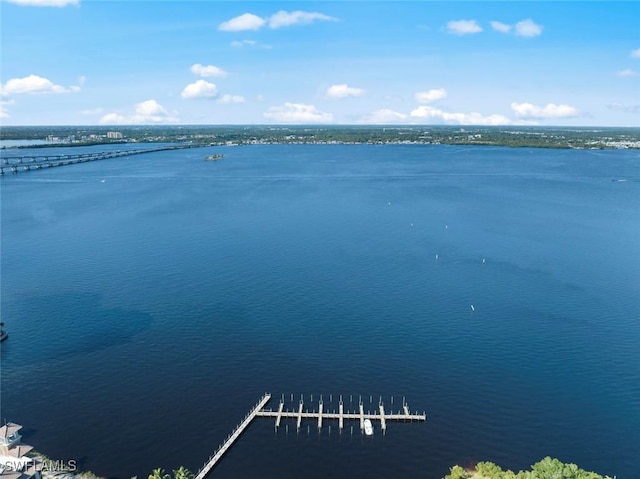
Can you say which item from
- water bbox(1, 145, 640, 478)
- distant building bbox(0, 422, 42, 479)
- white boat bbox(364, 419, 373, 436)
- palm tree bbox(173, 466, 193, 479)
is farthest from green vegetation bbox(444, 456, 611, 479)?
distant building bbox(0, 422, 42, 479)

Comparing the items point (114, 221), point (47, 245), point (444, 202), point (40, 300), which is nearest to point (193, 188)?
point (114, 221)

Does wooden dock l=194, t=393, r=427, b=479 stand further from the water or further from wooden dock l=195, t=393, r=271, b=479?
the water

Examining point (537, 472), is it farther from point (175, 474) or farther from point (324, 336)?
point (324, 336)

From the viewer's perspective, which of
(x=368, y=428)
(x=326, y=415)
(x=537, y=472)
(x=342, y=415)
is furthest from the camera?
(x=326, y=415)

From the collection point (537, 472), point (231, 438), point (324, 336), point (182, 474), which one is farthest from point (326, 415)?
point (537, 472)

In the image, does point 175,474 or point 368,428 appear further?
point 368,428

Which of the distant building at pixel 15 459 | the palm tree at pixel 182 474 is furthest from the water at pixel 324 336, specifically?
the distant building at pixel 15 459
